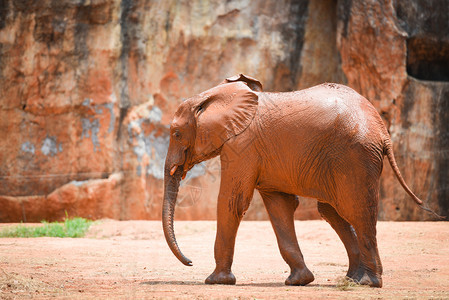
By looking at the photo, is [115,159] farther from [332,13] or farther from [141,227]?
[332,13]

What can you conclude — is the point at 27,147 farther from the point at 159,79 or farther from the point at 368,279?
the point at 368,279

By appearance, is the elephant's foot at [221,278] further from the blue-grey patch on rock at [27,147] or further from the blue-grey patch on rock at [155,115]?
the blue-grey patch on rock at [27,147]

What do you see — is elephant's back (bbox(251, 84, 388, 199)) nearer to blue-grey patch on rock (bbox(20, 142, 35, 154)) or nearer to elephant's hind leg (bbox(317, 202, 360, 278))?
elephant's hind leg (bbox(317, 202, 360, 278))

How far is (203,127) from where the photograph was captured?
7.37 m

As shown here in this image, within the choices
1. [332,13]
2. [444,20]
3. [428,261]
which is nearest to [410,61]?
[444,20]

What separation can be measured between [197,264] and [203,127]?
2.55m

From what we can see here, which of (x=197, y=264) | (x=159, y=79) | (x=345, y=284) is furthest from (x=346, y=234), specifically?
(x=159, y=79)

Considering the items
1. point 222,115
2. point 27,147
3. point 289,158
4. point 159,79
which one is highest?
point 222,115

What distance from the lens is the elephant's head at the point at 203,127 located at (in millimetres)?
7184

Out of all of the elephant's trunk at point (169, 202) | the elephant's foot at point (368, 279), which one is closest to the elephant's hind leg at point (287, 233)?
the elephant's foot at point (368, 279)

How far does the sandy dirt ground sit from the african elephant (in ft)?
1.61

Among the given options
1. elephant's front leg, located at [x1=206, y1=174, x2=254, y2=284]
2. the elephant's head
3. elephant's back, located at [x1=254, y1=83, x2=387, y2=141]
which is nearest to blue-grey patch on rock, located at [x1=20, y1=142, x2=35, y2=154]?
the elephant's head

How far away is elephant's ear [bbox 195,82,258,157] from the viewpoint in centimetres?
716

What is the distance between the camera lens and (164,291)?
6.14 meters
